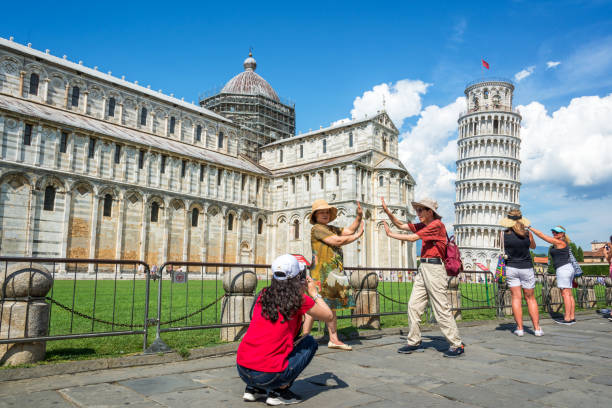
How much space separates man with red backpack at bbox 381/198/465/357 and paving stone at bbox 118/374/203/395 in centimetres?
315

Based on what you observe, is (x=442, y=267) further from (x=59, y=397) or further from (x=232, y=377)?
(x=59, y=397)

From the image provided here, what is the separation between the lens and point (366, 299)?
8.14m

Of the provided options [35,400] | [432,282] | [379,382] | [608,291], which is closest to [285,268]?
[379,382]

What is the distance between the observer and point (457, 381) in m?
4.55

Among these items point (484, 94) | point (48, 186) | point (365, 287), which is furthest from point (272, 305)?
point (484, 94)

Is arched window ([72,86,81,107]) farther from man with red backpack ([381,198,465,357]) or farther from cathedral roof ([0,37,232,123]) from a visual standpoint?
man with red backpack ([381,198,465,357])

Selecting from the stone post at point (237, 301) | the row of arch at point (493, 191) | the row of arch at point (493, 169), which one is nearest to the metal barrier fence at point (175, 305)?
the stone post at point (237, 301)

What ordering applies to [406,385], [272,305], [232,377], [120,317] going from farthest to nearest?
1. [120,317]
2. [232,377]
3. [406,385]
4. [272,305]

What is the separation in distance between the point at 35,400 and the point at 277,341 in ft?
7.49

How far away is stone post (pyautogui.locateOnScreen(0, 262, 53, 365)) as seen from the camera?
4.84m

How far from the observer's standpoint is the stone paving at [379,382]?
12.5 feet

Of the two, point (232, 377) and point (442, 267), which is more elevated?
point (442, 267)

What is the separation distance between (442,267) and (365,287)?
234 cm

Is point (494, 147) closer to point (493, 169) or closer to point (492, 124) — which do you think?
point (493, 169)
